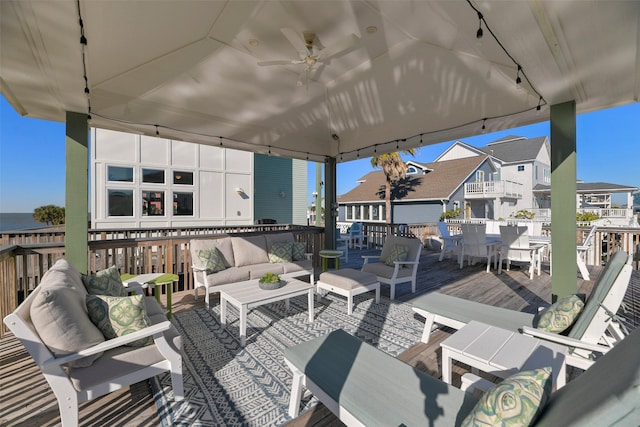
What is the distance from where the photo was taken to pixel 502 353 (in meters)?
2.04

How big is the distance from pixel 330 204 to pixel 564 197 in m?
4.58

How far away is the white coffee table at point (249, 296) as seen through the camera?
3.11 metres

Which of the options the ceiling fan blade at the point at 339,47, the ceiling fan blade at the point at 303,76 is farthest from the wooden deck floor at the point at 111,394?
the ceiling fan blade at the point at 303,76

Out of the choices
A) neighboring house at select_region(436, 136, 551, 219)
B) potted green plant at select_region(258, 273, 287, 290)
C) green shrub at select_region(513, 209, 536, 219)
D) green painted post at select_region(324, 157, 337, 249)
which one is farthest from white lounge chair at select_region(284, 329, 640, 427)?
green shrub at select_region(513, 209, 536, 219)

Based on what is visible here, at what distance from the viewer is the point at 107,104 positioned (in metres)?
4.12

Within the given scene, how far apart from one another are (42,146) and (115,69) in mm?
21165

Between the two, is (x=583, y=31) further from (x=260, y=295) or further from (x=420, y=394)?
(x=260, y=295)

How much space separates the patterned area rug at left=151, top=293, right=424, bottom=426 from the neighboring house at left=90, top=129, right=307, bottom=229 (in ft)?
19.0

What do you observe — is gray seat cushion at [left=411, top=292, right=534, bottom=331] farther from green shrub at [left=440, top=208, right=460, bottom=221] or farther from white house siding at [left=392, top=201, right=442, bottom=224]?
white house siding at [left=392, top=201, right=442, bottom=224]

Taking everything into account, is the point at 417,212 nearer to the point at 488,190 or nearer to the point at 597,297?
the point at 488,190

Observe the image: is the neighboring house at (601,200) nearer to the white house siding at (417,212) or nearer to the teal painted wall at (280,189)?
the white house siding at (417,212)

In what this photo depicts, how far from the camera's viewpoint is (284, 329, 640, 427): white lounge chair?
2.70 ft

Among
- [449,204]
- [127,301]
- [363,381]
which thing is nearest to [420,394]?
[363,381]

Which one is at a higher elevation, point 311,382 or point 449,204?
point 449,204
